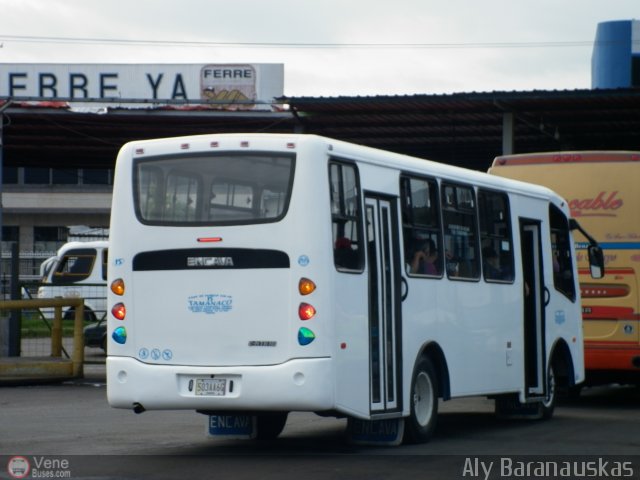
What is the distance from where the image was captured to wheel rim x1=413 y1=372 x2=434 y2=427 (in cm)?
1291

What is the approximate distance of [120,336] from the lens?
11711 millimetres

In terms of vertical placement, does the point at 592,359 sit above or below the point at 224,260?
below

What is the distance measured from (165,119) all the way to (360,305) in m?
17.3

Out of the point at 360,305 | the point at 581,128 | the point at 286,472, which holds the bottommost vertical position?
the point at 286,472

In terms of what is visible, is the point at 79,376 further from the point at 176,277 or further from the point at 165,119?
the point at 176,277

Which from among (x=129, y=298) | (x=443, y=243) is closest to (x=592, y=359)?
(x=443, y=243)

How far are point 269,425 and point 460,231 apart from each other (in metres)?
2.84

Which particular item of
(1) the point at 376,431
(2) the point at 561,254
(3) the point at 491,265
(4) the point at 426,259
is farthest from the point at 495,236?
(1) the point at 376,431

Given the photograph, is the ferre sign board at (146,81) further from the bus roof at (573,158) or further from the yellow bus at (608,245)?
the yellow bus at (608,245)

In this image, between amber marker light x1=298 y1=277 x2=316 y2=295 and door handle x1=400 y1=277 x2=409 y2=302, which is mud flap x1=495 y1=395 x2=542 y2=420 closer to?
door handle x1=400 y1=277 x2=409 y2=302

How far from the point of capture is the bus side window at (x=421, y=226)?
1272 cm

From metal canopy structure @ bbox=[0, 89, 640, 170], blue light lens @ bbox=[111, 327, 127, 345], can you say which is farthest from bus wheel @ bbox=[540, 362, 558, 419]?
metal canopy structure @ bbox=[0, 89, 640, 170]

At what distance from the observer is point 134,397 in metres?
11.5

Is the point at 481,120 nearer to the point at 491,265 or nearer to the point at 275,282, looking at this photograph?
the point at 491,265
